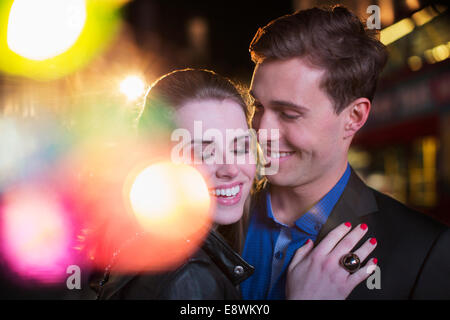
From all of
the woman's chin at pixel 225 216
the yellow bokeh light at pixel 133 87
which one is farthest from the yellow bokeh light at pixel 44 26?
the woman's chin at pixel 225 216

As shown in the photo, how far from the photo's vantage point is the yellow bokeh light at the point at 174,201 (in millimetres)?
1802

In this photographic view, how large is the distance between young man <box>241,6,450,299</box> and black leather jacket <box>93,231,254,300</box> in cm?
34

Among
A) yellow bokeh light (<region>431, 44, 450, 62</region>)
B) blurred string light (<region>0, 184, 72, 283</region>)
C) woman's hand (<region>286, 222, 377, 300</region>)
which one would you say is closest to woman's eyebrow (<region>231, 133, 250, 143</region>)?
woman's hand (<region>286, 222, 377, 300</region>)

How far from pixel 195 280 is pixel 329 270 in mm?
609

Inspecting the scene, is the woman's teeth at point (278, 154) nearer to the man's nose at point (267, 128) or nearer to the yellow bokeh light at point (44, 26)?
the man's nose at point (267, 128)

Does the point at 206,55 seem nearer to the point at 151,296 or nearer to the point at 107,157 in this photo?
the point at 107,157

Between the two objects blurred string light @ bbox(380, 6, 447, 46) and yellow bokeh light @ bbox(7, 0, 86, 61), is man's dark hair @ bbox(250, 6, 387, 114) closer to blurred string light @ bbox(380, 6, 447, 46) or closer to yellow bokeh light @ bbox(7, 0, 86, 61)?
yellow bokeh light @ bbox(7, 0, 86, 61)

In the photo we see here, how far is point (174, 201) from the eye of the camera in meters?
1.97

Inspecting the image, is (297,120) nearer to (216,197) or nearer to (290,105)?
(290,105)

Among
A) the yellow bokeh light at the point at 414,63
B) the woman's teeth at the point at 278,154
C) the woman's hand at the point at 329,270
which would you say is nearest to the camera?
the woman's hand at the point at 329,270

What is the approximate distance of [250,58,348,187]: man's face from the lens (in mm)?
1915

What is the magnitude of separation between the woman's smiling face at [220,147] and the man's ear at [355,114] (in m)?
0.53

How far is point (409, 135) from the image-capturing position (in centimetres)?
880
